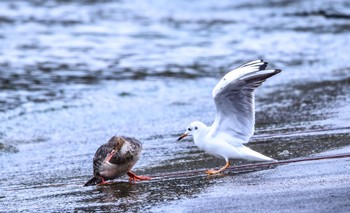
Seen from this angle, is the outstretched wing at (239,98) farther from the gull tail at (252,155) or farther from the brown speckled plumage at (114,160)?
the brown speckled plumage at (114,160)

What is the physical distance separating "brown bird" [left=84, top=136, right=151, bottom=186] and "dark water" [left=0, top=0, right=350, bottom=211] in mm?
178

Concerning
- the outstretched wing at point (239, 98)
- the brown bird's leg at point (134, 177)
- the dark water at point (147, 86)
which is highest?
the outstretched wing at point (239, 98)

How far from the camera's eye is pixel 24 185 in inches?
285

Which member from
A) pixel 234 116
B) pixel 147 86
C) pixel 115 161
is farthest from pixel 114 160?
pixel 147 86

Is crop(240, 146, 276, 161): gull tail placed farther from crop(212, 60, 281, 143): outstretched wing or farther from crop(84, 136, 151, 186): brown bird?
crop(84, 136, 151, 186): brown bird

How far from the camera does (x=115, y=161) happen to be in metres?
6.93

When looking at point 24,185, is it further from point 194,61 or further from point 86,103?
point 194,61

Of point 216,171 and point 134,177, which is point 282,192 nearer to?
point 216,171

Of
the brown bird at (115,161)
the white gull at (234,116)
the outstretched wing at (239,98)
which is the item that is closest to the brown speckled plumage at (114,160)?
the brown bird at (115,161)

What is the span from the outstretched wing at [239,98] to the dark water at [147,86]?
499 millimetres

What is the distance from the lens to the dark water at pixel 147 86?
24.4 feet

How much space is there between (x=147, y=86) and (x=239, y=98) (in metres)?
7.83

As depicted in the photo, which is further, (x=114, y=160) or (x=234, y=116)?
(x=234, y=116)

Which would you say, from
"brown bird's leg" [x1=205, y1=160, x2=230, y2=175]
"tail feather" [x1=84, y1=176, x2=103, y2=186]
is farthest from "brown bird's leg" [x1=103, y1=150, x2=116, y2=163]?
"brown bird's leg" [x1=205, y1=160, x2=230, y2=175]
